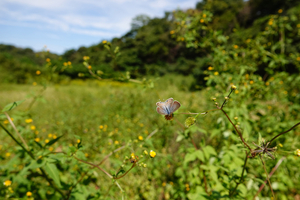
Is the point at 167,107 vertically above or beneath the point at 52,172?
above

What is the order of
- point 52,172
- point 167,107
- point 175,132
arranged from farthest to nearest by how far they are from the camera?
1. point 175,132
2. point 52,172
3. point 167,107

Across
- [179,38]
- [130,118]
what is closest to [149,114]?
[130,118]

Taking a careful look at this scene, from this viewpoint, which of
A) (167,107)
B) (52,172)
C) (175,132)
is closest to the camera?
(167,107)

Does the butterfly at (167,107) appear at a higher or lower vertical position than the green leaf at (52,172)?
higher

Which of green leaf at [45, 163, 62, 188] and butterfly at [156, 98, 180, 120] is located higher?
butterfly at [156, 98, 180, 120]

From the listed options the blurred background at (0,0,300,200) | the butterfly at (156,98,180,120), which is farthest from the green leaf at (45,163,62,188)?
the butterfly at (156,98,180,120)

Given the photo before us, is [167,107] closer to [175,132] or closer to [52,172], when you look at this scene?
[52,172]

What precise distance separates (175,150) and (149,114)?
6.05 feet

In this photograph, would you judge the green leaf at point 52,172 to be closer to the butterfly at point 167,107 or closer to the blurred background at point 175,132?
the blurred background at point 175,132

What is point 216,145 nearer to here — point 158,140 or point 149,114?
point 158,140

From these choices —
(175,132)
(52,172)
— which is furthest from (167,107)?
(175,132)

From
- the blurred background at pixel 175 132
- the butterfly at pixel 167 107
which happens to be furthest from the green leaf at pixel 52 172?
the butterfly at pixel 167 107

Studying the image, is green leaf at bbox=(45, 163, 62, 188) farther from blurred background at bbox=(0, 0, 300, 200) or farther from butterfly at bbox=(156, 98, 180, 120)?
butterfly at bbox=(156, 98, 180, 120)

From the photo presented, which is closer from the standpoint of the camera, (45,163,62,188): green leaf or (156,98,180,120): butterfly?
(156,98,180,120): butterfly
